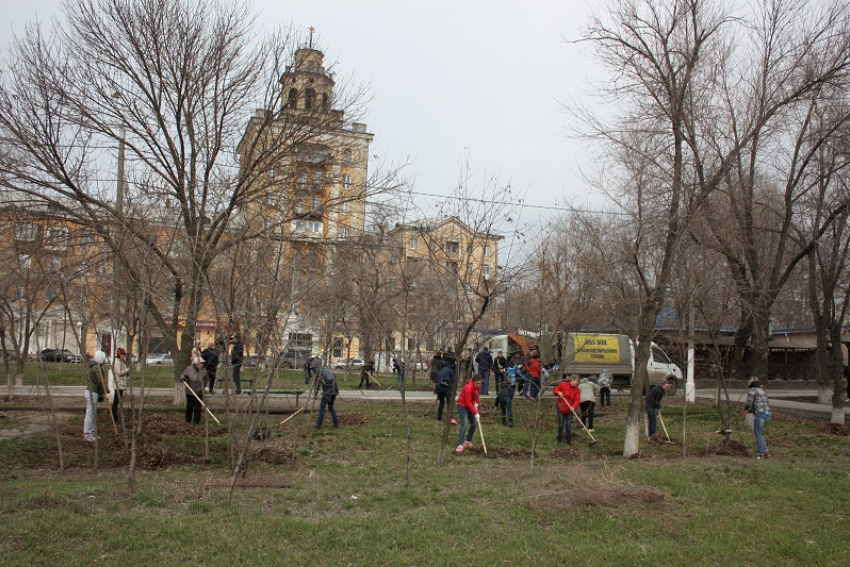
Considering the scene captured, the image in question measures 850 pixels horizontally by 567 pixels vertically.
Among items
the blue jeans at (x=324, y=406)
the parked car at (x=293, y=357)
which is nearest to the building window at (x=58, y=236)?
the parked car at (x=293, y=357)

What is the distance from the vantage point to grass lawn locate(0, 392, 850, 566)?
18.3ft

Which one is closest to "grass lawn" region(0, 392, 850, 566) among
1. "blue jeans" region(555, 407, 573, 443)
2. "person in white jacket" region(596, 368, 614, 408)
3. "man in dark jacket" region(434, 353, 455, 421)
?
"blue jeans" region(555, 407, 573, 443)

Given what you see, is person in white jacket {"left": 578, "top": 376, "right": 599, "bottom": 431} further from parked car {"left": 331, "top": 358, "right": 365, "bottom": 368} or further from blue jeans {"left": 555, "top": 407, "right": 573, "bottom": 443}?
parked car {"left": 331, "top": 358, "right": 365, "bottom": 368}

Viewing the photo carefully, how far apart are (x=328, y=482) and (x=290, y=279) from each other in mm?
2716

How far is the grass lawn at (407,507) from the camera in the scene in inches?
219

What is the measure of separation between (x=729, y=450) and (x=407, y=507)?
25.6 feet

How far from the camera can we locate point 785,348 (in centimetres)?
3578

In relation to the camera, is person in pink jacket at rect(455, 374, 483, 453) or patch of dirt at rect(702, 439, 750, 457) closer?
person in pink jacket at rect(455, 374, 483, 453)

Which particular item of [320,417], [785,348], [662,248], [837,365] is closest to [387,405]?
[320,417]

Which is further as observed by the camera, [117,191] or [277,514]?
[117,191]

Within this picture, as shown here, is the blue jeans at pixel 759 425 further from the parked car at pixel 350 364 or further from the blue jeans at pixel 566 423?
the parked car at pixel 350 364

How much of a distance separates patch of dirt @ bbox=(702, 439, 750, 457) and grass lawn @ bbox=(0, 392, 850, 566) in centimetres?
39

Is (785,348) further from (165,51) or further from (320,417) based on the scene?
(165,51)

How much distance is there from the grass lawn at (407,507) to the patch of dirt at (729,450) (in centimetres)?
39
